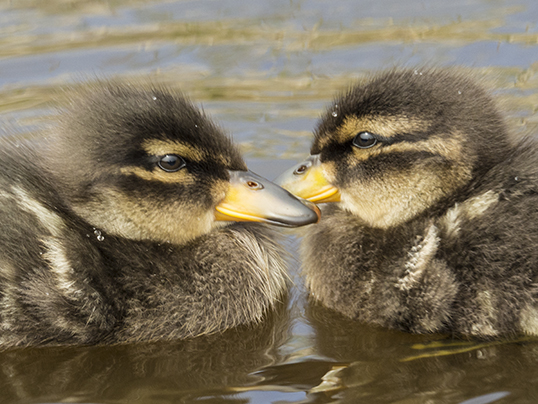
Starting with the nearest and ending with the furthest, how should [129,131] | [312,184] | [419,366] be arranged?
[419,366] < [129,131] < [312,184]

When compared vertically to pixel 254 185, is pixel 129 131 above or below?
above

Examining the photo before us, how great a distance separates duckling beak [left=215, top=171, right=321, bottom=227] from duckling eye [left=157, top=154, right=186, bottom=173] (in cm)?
28

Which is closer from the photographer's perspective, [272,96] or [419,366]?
[419,366]

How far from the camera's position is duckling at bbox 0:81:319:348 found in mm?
3775

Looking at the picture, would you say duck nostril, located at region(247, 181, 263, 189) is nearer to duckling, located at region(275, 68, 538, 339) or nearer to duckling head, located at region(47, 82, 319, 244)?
duckling head, located at region(47, 82, 319, 244)

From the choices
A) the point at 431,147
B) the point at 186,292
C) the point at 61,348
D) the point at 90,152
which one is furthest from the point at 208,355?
the point at 431,147

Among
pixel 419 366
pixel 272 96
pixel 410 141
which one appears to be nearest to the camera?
pixel 419 366

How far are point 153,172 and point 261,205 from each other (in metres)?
0.51

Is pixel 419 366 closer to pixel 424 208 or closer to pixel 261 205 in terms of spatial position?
pixel 424 208

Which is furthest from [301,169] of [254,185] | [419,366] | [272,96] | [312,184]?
[272,96]

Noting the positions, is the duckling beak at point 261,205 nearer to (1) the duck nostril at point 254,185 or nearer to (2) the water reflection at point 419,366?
(1) the duck nostril at point 254,185

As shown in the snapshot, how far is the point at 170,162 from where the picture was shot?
3.99 metres

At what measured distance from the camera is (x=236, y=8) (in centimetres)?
796

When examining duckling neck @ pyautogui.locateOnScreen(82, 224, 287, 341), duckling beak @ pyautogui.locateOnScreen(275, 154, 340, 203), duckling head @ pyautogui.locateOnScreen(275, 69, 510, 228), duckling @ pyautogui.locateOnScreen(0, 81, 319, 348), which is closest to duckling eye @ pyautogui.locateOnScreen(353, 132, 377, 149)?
duckling head @ pyautogui.locateOnScreen(275, 69, 510, 228)
